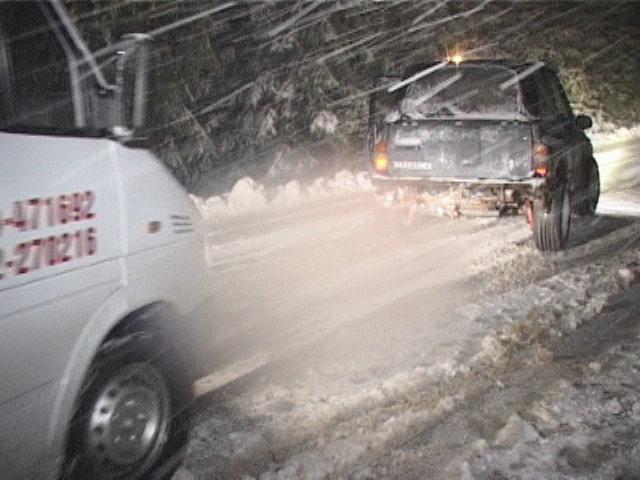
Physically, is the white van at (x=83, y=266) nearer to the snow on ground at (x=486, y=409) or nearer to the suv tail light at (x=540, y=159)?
the snow on ground at (x=486, y=409)

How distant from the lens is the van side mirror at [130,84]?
10.2ft

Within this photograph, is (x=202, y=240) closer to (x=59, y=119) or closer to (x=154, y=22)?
(x=59, y=119)

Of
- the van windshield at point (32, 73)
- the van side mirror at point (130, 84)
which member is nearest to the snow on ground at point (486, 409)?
the van side mirror at point (130, 84)

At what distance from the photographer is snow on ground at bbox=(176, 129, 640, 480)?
336 cm

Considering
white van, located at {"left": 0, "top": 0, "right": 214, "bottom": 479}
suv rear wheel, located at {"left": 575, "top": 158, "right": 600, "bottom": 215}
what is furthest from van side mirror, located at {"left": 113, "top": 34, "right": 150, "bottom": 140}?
suv rear wheel, located at {"left": 575, "top": 158, "right": 600, "bottom": 215}

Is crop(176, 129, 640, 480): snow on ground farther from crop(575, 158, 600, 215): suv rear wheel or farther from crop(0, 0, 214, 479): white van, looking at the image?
crop(575, 158, 600, 215): suv rear wheel

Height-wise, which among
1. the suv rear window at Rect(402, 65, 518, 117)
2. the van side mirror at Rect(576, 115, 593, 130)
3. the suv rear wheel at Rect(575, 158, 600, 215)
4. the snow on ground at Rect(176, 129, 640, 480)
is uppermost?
the suv rear window at Rect(402, 65, 518, 117)

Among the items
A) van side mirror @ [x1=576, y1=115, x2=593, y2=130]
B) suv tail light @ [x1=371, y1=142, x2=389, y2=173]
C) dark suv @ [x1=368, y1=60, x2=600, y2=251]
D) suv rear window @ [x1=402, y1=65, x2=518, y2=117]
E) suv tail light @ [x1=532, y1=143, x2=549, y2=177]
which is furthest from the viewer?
van side mirror @ [x1=576, y1=115, x2=593, y2=130]

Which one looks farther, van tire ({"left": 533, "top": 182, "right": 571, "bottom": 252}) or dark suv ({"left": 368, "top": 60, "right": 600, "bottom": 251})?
van tire ({"left": 533, "top": 182, "right": 571, "bottom": 252})

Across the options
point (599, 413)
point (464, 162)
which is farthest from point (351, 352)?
point (464, 162)

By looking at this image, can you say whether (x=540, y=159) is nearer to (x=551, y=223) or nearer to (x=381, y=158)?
(x=551, y=223)

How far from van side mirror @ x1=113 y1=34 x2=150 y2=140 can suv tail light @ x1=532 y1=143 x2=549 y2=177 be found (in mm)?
4960

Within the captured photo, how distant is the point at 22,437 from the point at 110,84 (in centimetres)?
179

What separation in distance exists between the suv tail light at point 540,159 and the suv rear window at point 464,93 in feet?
1.78
